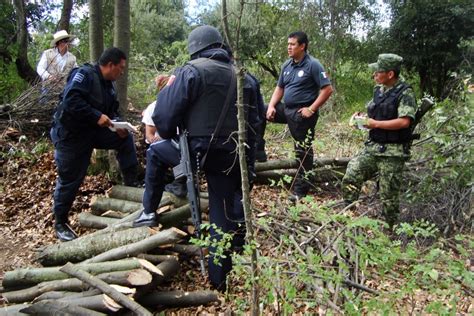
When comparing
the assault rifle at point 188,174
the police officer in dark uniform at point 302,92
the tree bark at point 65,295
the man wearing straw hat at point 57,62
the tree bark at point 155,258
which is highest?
the man wearing straw hat at point 57,62

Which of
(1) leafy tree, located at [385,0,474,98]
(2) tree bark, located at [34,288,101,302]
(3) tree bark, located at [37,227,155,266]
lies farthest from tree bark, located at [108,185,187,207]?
(1) leafy tree, located at [385,0,474,98]

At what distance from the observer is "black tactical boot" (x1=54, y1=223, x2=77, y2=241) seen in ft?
15.6

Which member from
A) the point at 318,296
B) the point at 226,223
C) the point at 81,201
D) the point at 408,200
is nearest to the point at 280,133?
the point at 408,200

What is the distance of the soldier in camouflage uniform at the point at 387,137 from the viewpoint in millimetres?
4785

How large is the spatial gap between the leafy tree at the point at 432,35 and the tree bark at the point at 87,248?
12.6 meters

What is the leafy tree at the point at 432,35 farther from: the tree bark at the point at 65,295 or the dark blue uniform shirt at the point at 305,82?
the tree bark at the point at 65,295

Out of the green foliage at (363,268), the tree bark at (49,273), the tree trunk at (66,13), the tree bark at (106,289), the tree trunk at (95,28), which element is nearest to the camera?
the green foliage at (363,268)

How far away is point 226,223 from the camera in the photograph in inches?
154

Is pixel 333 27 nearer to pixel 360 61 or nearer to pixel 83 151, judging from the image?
pixel 360 61

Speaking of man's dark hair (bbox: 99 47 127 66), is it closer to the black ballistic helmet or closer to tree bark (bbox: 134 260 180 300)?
the black ballistic helmet

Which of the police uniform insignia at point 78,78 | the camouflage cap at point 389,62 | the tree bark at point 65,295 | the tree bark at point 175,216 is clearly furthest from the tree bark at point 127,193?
the camouflage cap at point 389,62

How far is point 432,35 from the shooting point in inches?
579

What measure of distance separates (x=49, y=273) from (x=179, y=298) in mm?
1169

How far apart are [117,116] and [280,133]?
14.9ft
